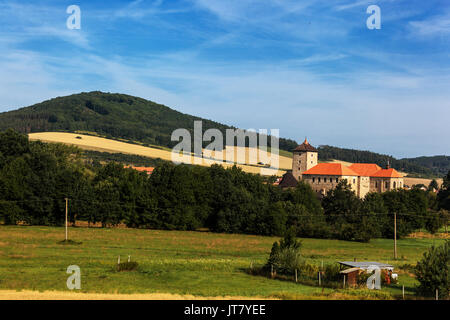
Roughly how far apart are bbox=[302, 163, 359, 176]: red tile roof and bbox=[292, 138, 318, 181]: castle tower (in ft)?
24.9

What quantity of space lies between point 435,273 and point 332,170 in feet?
264

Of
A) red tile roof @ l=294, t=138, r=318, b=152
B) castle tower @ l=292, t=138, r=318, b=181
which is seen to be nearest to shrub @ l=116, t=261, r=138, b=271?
castle tower @ l=292, t=138, r=318, b=181

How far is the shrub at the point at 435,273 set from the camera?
2892cm

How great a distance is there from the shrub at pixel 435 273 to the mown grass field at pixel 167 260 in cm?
132

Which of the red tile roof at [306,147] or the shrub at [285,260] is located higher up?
the red tile roof at [306,147]

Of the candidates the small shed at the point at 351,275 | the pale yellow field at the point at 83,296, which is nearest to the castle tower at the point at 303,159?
the small shed at the point at 351,275

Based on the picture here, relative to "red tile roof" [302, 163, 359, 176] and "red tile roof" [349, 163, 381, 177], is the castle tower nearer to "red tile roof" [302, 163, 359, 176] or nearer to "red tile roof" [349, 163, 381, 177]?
"red tile roof" [302, 163, 359, 176]

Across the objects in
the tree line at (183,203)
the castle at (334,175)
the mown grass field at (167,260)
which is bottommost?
the mown grass field at (167,260)

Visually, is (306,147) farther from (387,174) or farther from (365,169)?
(387,174)

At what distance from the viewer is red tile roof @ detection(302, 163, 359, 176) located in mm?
107438

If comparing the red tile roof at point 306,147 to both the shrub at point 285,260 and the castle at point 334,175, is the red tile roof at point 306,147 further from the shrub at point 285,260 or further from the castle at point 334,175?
the shrub at point 285,260

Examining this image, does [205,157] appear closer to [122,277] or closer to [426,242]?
[426,242]

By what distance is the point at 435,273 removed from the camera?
29.2m
